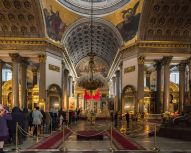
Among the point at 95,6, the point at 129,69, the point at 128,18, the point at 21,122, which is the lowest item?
the point at 21,122

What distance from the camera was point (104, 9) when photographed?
29422 millimetres

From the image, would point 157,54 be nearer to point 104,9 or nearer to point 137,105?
point 137,105

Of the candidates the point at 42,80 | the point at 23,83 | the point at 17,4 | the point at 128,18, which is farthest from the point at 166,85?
the point at 17,4

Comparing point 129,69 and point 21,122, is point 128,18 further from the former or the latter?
point 21,122

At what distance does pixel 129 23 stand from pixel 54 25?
6.49 m

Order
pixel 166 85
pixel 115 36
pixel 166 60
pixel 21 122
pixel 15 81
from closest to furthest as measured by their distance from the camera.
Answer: pixel 21 122, pixel 15 81, pixel 166 85, pixel 166 60, pixel 115 36

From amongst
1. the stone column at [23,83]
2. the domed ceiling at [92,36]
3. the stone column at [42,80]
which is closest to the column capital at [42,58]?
the stone column at [42,80]

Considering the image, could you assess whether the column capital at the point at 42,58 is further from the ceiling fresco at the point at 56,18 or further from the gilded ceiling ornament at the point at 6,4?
the gilded ceiling ornament at the point at 6,4

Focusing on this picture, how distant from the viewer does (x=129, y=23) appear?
27.1 metres

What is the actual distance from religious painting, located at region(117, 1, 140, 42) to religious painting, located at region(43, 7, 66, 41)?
5370 millimetres

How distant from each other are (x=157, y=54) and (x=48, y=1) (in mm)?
9837

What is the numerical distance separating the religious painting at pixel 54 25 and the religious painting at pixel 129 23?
17.6 feet

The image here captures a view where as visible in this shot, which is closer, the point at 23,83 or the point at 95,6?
the point at 23,83

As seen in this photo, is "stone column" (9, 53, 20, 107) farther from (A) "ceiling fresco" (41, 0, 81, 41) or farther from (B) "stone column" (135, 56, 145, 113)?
(B) "stone column" (135, 56, 145, 113)
